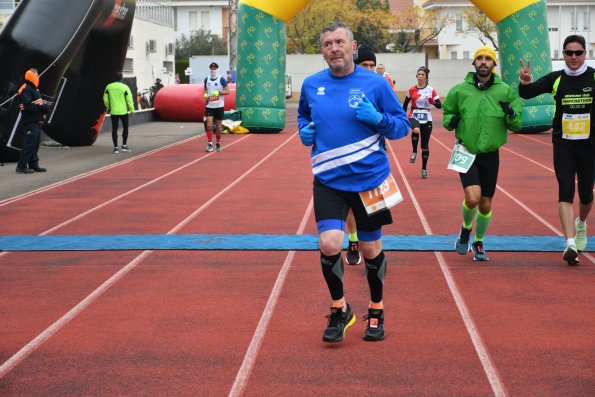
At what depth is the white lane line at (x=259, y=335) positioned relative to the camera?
526 cm

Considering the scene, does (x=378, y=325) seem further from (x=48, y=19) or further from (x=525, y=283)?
(x=48, y=19)

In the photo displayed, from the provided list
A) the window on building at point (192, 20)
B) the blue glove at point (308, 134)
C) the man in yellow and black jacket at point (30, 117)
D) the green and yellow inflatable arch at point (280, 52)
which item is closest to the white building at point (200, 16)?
the window on building at point (192, 20)

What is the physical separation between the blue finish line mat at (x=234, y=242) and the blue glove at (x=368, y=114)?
145 inches

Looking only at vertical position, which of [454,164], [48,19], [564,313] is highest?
[48,19]

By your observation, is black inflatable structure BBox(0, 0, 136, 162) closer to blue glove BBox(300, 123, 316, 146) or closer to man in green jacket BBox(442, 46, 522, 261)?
man in green jacket BBox(442, 46, 522, 261)

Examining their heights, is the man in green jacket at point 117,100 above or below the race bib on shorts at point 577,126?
above

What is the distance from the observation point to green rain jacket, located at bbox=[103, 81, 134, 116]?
72.9ft

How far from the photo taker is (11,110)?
18203 millimetres

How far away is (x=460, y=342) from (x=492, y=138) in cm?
314

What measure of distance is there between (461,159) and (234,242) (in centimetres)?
250

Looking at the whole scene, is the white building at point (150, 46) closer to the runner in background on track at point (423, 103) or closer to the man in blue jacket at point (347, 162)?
the runner in background on track at point (423, 103)

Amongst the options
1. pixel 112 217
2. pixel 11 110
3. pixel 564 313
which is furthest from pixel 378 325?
pixel 11 110

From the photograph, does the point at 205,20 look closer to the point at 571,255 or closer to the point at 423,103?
the point at 423,103

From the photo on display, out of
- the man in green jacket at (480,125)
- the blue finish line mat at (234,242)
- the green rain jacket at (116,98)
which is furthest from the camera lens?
the green rain jacket at (116,98)
